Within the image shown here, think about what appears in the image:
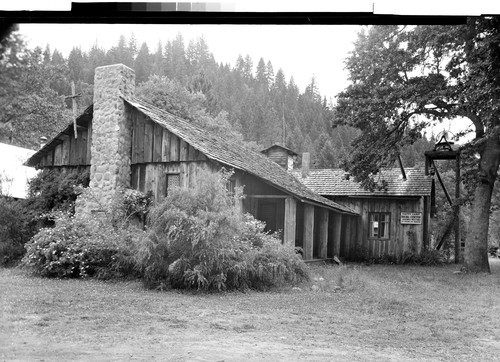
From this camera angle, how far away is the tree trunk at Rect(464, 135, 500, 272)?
19.7ft

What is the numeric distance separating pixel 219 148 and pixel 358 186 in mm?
A: 4215

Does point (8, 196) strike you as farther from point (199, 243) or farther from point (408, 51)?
point (408, 51)

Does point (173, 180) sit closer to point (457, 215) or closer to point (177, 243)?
point (177, 243)

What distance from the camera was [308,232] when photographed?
23.5ft

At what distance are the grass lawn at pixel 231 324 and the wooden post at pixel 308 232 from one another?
175cm

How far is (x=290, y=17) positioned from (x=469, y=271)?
15.2ft

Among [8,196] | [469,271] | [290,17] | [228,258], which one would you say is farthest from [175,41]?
[469,271]

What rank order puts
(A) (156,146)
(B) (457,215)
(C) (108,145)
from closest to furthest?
(C) (108,145) → (A) (156,146) → (B) (457,215)

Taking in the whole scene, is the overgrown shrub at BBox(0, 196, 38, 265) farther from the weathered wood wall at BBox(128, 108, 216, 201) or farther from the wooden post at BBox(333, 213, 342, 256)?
the wooden post at BBox(333, 213, 342, 256)

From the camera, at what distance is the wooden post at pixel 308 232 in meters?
6.83

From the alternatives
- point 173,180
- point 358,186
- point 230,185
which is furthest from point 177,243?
point 358,186

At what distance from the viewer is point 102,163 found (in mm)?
5207

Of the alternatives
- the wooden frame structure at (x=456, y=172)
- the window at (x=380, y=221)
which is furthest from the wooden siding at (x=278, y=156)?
the window at (x=380, y=221)

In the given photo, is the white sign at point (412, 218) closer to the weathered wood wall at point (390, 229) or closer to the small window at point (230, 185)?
the weathered wood wall at point (390, 229)
